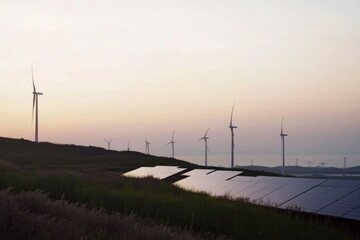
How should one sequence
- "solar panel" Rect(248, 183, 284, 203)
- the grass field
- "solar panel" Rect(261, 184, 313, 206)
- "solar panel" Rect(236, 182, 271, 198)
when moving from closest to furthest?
the grass field < "solar panel" Rect(261, 184, 313, 206) < "solar panel" Rect(248, 183, 284, 203) < "solar panel" Rect(236, 182, 271, 198)

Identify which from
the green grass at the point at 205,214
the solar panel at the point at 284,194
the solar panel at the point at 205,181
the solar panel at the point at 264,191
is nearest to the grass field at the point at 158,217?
the green grass at the point at 205,214

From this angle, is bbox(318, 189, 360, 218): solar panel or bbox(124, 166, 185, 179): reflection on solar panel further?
bbox(124, 166, 185, 179): reflection on solar panel

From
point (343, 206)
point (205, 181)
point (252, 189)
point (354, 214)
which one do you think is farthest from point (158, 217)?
point (205, 181)

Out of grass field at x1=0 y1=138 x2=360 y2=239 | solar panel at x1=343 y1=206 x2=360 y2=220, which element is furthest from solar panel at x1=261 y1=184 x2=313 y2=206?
solar panel at x1=343 y1=206 x2=360 y2=220

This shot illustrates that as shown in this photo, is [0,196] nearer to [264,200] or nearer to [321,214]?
[321,214]

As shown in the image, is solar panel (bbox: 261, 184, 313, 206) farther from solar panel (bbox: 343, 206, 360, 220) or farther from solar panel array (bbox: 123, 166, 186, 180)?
solar panel array (bbox: 123, 166, 186, 180)

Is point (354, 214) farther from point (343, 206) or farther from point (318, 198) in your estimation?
point (318, 198)

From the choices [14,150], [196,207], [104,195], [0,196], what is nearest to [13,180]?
[104,195]

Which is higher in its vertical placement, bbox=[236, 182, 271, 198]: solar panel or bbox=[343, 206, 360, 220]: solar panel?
bbox=[236, 182, 271, 198]: solar panel
